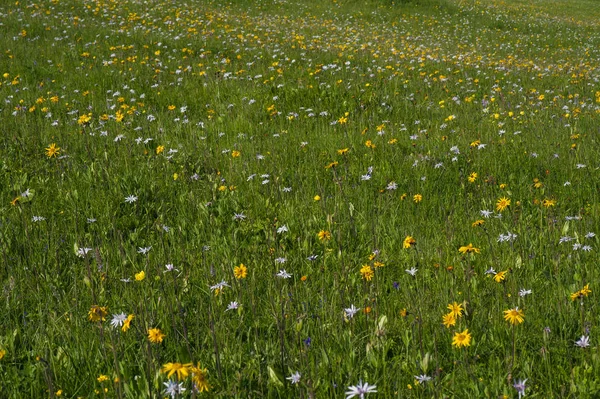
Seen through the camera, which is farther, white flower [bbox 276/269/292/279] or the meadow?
white flower [bbox 276/269/292/279]

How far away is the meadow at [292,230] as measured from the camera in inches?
90.9

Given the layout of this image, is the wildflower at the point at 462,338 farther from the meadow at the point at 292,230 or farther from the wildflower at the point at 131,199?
the wildflower at the point at 131,199

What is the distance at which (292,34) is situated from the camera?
13852 millimetres

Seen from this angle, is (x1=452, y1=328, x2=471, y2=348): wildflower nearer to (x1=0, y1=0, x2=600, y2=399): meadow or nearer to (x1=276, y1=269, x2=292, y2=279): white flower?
(x1=0, y1=0, x2=600, y2=399): meadow

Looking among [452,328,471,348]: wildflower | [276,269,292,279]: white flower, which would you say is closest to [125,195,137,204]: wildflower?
[276,269,292,279]: white flower

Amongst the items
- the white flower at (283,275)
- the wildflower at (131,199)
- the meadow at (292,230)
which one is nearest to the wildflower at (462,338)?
the meadow at (292,230)

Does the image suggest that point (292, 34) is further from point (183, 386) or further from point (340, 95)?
point (183, 386)

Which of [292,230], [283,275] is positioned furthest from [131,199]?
[283,275]

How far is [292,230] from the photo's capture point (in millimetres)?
3758

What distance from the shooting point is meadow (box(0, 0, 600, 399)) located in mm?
2309

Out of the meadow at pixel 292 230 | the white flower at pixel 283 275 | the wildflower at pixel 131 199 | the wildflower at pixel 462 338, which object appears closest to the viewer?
the wildflower at pixel 462 338

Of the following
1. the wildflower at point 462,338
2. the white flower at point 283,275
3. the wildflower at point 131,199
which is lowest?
the wildflower at point 131,199

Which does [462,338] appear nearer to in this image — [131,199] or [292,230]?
[292,230]

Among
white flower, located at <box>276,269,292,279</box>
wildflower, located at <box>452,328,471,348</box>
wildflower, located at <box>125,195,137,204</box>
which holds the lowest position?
wildflower, located at <box>125,195,137,204</box>
